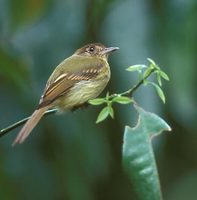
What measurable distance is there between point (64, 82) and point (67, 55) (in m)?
1.20

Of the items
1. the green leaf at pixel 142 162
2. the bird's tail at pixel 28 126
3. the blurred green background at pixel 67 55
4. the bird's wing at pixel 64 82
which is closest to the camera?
the green leaf at pixel 142 162

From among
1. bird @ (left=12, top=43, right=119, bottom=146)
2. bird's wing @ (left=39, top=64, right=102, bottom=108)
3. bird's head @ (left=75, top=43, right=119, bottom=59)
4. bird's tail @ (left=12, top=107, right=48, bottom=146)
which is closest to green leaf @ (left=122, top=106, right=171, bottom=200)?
bird's tail @ (left=12, top=107, right=48, bottom=146)

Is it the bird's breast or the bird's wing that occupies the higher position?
the bird's wing

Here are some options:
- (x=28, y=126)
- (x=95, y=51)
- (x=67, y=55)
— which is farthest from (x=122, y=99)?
(x=67, y=55)

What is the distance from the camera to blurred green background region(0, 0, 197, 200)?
3.48 meters

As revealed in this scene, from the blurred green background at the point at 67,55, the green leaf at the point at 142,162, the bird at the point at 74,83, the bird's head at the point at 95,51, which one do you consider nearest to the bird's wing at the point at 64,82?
the bird at the point at 74,83

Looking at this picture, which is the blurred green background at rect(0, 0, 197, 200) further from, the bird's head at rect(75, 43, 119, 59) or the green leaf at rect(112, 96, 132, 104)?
the green leaf at rect(112, 96, 132, 104)

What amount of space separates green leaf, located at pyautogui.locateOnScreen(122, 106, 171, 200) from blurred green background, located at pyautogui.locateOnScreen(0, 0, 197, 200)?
1448 mm

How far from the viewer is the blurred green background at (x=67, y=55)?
3482 mm

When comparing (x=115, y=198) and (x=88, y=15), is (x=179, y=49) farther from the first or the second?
(x=115, y=198)

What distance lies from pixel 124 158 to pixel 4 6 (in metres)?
1.92

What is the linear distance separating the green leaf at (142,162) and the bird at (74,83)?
1.93ft

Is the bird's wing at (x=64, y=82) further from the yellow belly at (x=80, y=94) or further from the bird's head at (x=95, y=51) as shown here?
the bird's head at (x=95, y=51)

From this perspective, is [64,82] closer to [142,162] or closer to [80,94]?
[80,94]
